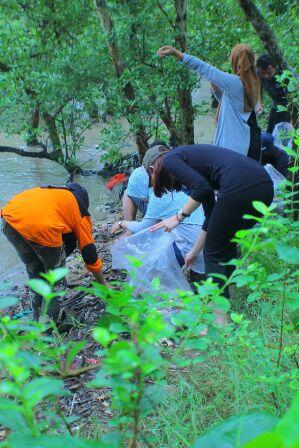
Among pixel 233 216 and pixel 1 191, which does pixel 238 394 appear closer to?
pixel 233 216

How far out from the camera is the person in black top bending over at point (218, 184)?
119 inches

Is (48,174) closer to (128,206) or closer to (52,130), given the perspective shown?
(52,130)

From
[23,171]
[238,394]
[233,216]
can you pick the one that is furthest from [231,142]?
[23,171]

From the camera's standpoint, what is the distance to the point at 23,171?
473 inches

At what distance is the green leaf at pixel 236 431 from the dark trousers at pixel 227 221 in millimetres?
2023

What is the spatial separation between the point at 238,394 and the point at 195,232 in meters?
2.01

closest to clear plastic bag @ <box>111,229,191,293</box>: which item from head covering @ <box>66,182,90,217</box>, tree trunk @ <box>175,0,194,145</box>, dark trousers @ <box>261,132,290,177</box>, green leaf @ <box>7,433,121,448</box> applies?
head covering @ <box>66,182,90,217</box>

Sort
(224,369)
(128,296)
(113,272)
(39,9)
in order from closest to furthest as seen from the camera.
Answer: (128,296), (224,369), (113,272), (39,9)

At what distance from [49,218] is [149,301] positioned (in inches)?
94.9

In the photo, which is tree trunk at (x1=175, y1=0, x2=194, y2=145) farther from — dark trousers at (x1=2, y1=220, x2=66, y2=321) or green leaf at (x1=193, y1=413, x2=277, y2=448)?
green leaf at (x1=193, y1=413, x2=277, y2=448)

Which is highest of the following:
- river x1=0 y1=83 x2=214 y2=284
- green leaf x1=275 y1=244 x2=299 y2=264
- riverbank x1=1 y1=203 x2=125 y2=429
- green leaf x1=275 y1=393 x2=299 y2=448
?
green leaf x1=275 y1=393 x2=299 y2=448

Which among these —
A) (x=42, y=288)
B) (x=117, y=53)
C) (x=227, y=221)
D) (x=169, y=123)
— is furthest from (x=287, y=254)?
(x=169, y=123)

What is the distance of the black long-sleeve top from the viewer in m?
3.03

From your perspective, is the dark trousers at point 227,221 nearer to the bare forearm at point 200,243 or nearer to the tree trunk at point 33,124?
the bare forearm at point 200,243
